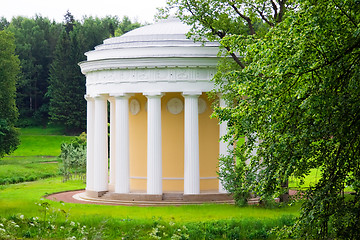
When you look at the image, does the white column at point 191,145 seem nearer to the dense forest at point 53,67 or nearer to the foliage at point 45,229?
the foliage at point 45,229

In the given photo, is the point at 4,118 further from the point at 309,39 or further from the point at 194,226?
the point at 309,39

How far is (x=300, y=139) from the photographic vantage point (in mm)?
14500

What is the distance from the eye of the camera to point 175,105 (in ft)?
119

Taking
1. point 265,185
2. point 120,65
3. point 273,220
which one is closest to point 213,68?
point 120,65

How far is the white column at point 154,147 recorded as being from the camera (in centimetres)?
3272

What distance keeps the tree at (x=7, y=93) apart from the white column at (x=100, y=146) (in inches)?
1033

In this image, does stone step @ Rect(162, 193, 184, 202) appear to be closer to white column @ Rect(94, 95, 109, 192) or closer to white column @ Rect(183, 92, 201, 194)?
white column @ Rect(183, 92, 201, 194)

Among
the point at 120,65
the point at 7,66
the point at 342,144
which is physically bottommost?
the point at 342,144

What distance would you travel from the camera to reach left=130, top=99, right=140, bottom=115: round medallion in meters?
37.1

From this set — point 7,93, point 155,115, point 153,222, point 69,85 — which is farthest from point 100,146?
point 69,85

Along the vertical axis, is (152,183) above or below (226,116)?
below

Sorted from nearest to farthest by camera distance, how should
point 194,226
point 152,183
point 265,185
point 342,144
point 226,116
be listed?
point 342,144, point 265,185, point 226,116, point 194,226, point 152,183

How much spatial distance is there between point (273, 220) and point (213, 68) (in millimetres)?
11629

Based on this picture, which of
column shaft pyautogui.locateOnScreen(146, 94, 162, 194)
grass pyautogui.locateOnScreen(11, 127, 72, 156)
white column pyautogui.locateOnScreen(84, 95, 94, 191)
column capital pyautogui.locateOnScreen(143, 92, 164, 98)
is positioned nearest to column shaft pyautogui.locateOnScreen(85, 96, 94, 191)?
white column pyautogui.locateOnScreen(84, 95, 94, 191)
